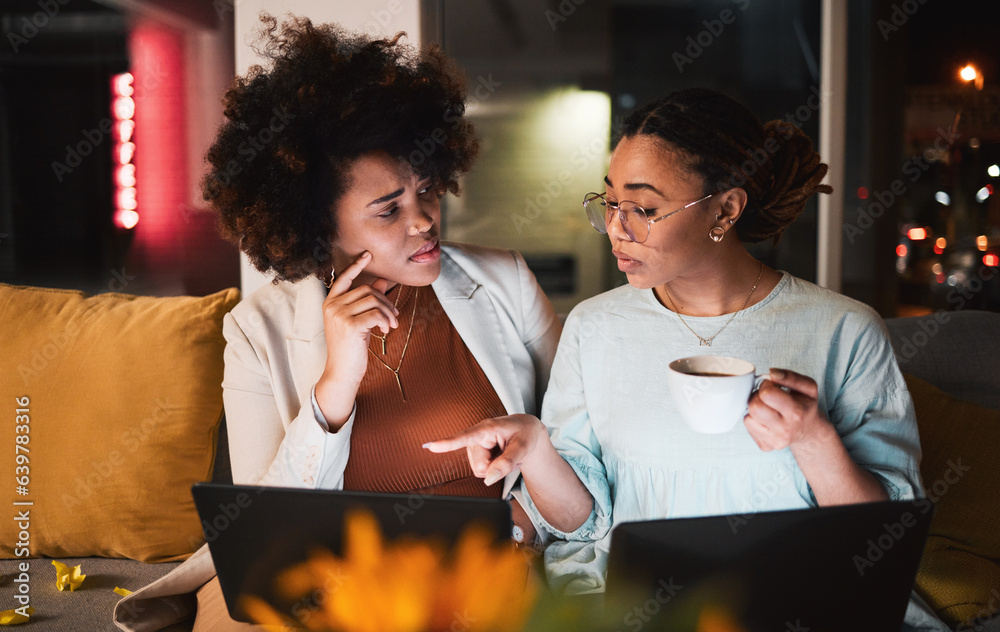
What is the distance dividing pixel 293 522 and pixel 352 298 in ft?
1.85

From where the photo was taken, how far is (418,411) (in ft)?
5.06

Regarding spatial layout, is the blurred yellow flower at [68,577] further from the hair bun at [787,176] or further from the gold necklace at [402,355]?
the hair bun at [787,176]

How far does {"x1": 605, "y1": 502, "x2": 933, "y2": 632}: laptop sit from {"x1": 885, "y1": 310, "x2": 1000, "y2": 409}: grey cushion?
1.03 metres

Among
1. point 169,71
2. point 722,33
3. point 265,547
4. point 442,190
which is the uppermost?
point 722,33

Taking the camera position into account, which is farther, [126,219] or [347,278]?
[126,219]

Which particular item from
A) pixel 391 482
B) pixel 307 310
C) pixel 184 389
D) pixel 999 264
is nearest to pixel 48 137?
pixel 184 389

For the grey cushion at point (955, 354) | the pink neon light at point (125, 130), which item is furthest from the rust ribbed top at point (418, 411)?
the pink neon light at point (125, 130)

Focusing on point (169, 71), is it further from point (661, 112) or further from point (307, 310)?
point (661, 112)

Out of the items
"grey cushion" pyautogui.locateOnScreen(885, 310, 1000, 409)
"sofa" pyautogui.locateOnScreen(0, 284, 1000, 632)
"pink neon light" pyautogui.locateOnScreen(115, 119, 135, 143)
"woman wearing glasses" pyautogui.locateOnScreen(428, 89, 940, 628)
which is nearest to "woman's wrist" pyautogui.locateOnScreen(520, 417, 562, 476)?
"woman wearing glasses" pyautogui.locateOnScreen(428, 89, 940, 628)

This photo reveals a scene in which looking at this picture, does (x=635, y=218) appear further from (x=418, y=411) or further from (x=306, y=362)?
(x=306, y=362)

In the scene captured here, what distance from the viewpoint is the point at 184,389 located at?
1750mm

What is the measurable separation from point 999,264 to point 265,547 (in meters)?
2.93

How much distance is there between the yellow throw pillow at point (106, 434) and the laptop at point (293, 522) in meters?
0.86

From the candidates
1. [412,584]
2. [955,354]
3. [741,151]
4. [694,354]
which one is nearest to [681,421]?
[694,354]
